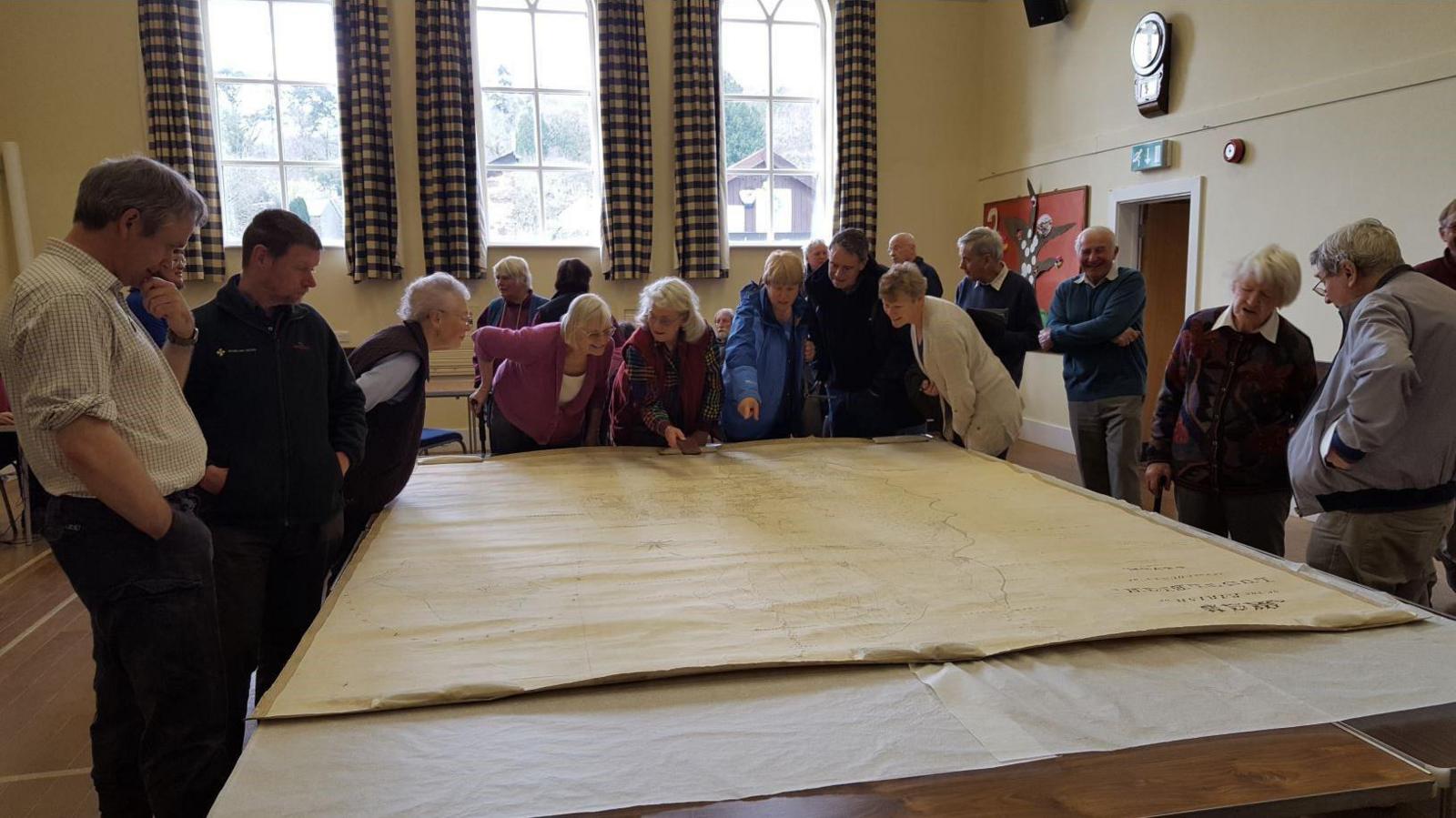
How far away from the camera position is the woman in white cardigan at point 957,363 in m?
2.78

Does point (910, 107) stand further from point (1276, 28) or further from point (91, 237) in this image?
point (91, 237)

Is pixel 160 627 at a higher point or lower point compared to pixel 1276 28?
lower

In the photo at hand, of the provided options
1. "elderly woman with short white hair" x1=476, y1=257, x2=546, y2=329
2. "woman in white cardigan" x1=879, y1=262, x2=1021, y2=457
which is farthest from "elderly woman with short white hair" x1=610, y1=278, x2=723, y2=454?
"elderly woman with short white hair" x1=476, y1=257, x2=546, y2=329

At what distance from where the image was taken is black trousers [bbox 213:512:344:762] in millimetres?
1731

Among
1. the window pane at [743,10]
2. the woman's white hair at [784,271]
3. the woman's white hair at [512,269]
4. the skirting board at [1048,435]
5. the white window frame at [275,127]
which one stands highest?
the window pane at [743,10]

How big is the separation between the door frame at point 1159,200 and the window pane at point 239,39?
6.06 m

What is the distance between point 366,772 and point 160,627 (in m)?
0.62

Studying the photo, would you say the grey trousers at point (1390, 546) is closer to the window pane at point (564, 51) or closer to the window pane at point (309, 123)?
the window pane at point (564, 51)

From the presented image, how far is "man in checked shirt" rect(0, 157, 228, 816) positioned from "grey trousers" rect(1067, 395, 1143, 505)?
3247 mm

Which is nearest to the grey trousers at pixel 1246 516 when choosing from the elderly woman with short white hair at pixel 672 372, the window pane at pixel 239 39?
the elderly woman with short white hair at pixel 672 372

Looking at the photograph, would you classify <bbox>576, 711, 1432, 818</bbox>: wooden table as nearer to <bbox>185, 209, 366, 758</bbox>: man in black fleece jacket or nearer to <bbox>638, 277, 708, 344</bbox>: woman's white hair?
<bbox>185, 209, 366, 758</bbox>: man in black fleece jacket

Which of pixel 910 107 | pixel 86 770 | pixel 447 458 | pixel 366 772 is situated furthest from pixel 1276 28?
pixel 86 770

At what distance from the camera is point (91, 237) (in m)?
1.34

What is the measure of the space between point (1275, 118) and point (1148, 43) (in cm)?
109
